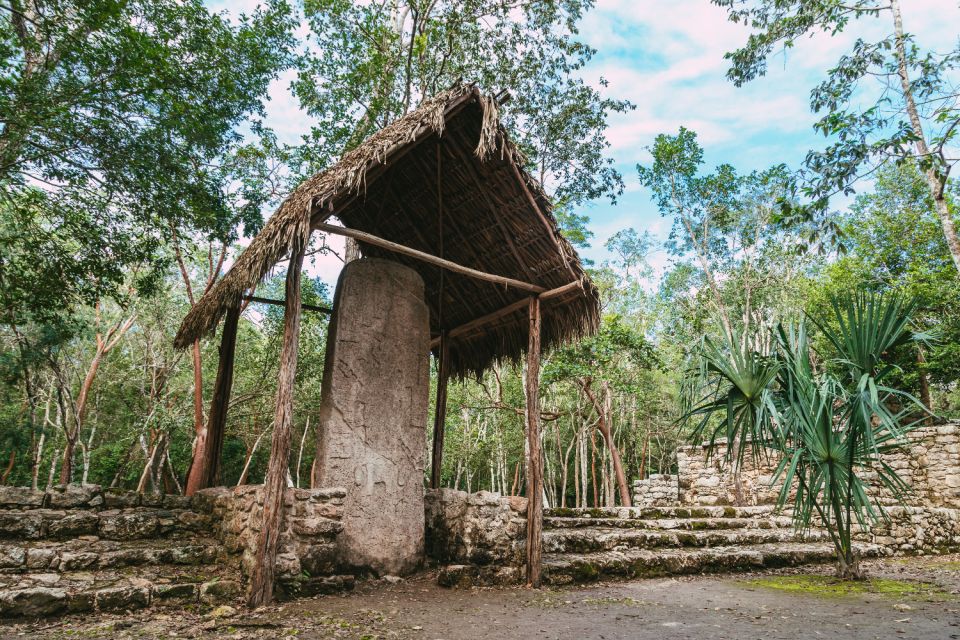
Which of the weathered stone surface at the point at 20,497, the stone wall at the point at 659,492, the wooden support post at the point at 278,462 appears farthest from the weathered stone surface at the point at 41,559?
the stone wall at the point at 659,492

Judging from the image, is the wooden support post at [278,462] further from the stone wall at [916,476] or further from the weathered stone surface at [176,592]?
the stone wall at [916,476]

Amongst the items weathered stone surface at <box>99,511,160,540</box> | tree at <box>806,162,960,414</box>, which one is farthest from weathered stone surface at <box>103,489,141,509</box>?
tree at <box>806,162,960,414</box>

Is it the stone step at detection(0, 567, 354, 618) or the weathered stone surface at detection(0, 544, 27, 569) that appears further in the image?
the weathered stone surface at detection(0, 544, 27, 569)

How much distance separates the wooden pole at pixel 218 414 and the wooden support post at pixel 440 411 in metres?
2.43

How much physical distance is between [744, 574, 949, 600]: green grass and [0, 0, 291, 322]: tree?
772cm

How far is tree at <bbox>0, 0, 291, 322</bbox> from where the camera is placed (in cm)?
559

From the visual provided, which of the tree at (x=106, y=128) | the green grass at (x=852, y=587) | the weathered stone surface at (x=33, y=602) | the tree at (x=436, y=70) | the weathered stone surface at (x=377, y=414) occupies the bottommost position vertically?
the green grass at (x=852, y=587)

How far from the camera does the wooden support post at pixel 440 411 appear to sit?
669 cm

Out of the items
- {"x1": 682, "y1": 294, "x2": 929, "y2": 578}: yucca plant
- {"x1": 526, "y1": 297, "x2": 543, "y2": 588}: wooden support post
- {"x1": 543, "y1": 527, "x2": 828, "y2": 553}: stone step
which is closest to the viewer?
{"x1": 682, "y1": 294, "x2": 929, "y2": 578}: yucca plant

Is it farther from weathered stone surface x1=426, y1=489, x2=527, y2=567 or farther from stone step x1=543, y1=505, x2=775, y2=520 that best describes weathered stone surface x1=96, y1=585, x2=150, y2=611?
stone step x1=543, y1=505, x2=775, y2=520

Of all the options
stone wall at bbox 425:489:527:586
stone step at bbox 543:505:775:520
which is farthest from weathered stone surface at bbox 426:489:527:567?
stone step at bbox 543:505:775:520

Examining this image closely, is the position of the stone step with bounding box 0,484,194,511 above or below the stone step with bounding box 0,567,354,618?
above

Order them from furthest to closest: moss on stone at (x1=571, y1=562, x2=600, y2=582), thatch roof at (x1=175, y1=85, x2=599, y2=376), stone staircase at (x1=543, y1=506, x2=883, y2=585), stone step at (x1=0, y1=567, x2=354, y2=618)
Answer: stone staircase at (x1=543, y1=506, x2=883, y2=585)
moss on stone at (x1=571, y1=562, x2=600, y2=582)
thatch roof at (x1=175, y1=85, x2=599, y2=376)
stone step at (x1=0, y1=567, x2=354, y2=618)

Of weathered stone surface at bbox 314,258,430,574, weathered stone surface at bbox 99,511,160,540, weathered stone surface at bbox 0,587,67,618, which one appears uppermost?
weathered stone surface at bbox 314,258,430,574
